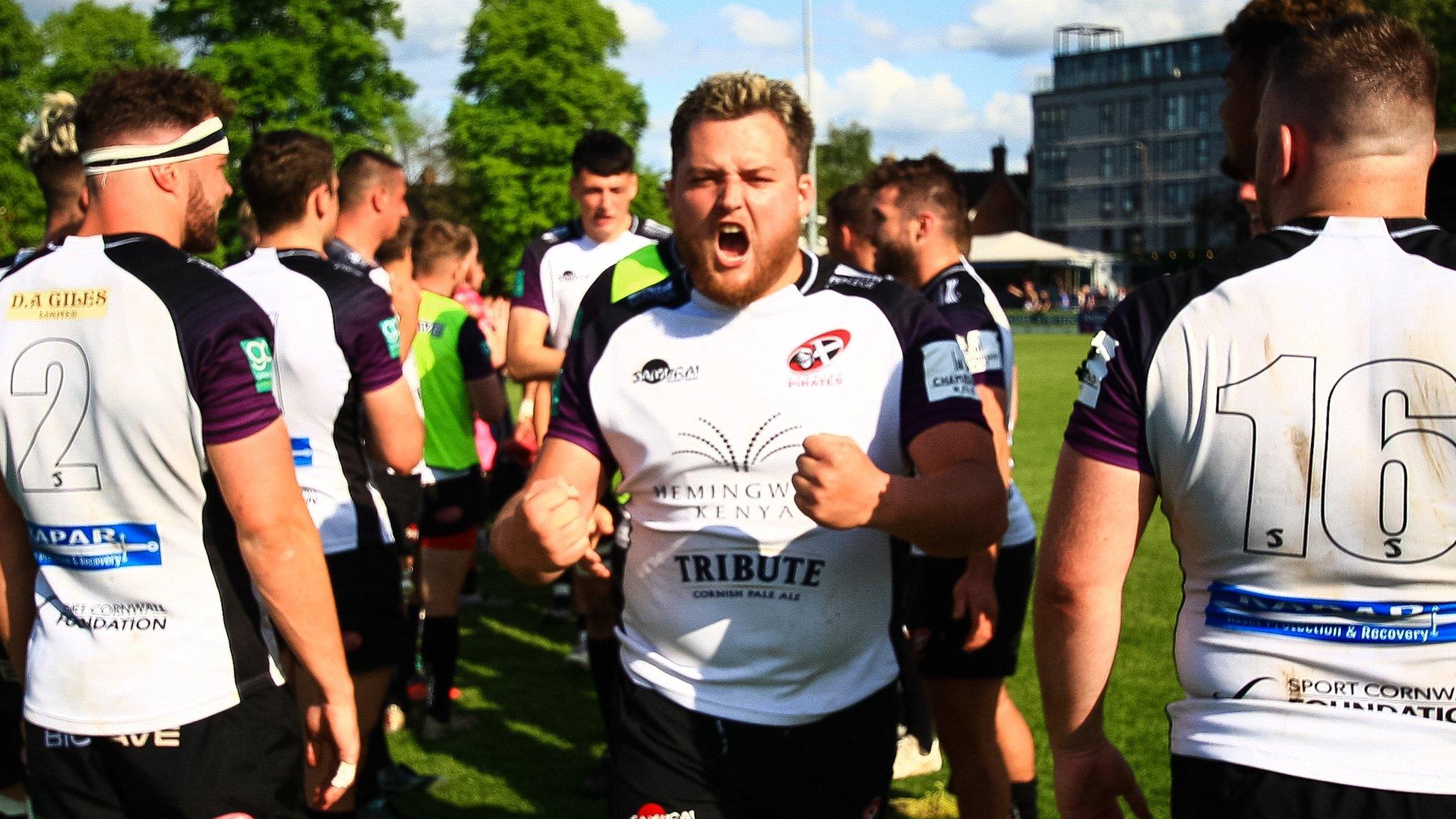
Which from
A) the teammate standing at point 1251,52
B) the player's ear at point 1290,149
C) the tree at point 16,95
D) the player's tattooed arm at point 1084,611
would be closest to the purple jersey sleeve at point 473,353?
the teammate standing at point 1251,52

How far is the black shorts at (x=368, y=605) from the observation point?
174 inches

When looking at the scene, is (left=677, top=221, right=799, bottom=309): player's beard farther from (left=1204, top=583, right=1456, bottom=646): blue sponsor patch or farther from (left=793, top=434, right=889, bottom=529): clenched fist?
(left=1204, top=583, right=1456, bottom=646): blue sponsor patch

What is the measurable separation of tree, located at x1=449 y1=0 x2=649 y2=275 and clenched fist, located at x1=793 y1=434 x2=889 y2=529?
47.6 m

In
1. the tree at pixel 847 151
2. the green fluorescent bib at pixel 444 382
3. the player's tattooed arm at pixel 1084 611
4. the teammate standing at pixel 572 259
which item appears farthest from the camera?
the tree at pixel 847 151

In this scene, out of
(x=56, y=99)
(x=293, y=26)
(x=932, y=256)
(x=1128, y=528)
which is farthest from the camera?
(x=293, y=26)

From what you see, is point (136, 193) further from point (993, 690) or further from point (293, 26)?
point (293, 26)

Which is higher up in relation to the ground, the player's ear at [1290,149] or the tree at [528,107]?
the tree at [528,107]

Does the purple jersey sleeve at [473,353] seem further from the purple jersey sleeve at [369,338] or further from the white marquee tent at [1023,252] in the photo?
the white marquee tent at [1023,252]

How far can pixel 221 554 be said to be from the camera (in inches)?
117

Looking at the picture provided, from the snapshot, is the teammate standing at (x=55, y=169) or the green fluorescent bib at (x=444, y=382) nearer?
the teammate standing at (x=55, y=169)

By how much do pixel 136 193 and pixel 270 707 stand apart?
4.14 ft

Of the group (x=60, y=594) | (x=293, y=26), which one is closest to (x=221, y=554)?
(x=60, y=594)

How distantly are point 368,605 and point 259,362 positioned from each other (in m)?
1.75

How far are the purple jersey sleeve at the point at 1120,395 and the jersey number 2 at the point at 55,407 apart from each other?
84.2 inches
